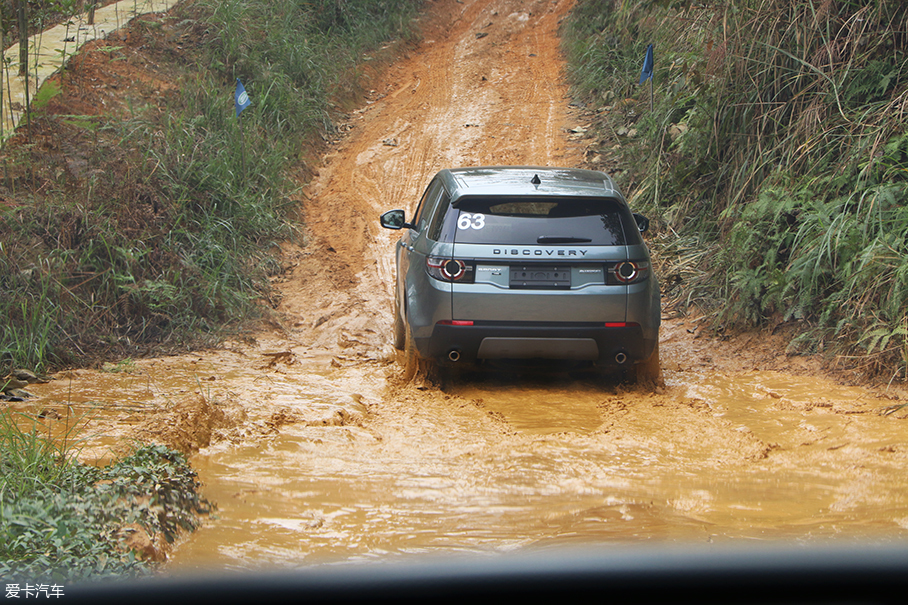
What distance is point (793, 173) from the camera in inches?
298

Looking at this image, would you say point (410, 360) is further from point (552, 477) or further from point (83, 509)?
point (83, 509)

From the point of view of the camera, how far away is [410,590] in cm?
228

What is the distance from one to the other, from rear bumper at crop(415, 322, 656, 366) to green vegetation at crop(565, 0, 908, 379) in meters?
1.89

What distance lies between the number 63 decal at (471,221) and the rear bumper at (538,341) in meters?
0.71

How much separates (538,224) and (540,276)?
0.39 metres

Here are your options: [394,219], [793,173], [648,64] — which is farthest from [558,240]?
[648,64]

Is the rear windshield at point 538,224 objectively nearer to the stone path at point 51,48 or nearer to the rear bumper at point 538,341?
the rear bumper at point 538,341

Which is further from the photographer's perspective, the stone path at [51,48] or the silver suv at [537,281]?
the stone path at [51,48]

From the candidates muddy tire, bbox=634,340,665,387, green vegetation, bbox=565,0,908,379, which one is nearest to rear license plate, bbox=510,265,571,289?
muddy tire, bbox=634,340,665,387

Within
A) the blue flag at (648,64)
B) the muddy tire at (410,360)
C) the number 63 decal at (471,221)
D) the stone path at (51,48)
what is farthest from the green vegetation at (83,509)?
the blue flag at (648,64)

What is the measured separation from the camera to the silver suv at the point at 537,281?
17.9ft

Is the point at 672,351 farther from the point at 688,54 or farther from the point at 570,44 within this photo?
the point at 570,44

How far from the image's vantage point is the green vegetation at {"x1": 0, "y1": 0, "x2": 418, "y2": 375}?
7027mm

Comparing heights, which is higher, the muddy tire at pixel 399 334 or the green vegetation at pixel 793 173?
the green vegetation at pixel 793 173
